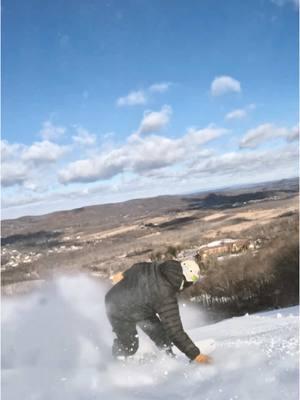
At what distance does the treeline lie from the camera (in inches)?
1694

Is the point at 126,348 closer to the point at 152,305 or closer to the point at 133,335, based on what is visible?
the point at 133,335

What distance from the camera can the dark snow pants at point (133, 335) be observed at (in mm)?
6742

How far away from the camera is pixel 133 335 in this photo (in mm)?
6793

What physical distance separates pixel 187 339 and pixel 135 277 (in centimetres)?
113

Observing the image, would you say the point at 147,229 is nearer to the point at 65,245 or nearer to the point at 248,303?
the point at 65,245

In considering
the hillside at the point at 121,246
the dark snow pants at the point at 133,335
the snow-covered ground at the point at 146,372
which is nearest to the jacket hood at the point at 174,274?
the dark snow pants at the point at 133,335

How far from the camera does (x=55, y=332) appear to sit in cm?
877

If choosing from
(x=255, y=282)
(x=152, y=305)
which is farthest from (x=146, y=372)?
(x=255, y=282)

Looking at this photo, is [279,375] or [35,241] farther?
[35,241]

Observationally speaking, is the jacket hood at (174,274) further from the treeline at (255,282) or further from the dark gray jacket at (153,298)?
the treeline at (255,282)

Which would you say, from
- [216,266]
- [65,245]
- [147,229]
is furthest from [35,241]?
[216,266]

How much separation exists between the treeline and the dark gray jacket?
3546 cm

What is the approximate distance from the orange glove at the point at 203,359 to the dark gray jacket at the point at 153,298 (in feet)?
0.22

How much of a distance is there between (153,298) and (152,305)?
138mm
